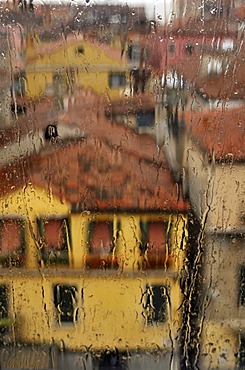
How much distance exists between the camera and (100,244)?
3.49 ft

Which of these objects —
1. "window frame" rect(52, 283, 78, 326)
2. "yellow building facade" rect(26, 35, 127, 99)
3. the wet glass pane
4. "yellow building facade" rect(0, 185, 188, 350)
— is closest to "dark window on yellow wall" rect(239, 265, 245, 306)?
the wet glass pane

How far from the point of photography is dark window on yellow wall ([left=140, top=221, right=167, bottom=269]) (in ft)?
3.45

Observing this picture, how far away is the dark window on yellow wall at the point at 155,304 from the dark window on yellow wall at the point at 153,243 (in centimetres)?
6

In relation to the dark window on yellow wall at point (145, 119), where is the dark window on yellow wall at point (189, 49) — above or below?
above

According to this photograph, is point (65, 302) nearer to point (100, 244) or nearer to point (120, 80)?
point (100, 244)

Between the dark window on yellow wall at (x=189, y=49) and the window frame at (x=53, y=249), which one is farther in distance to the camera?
the window frame at (x=53, y=249)

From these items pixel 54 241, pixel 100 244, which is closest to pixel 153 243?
pixel 100 244

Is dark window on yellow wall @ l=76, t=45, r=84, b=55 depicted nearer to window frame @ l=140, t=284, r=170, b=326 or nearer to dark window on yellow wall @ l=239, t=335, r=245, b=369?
window frame @ l=140, t=284, r=170, b=326

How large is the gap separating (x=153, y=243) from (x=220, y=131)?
282mm

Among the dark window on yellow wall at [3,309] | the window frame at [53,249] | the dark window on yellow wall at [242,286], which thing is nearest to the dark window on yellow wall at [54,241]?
the window frame at [53,249]

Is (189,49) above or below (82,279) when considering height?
above

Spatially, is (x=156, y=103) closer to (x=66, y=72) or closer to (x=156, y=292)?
(x=66, y=72)

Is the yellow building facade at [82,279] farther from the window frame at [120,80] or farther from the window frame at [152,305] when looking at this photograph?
the window frame at [120,80]

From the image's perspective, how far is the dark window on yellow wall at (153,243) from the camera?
105cm
